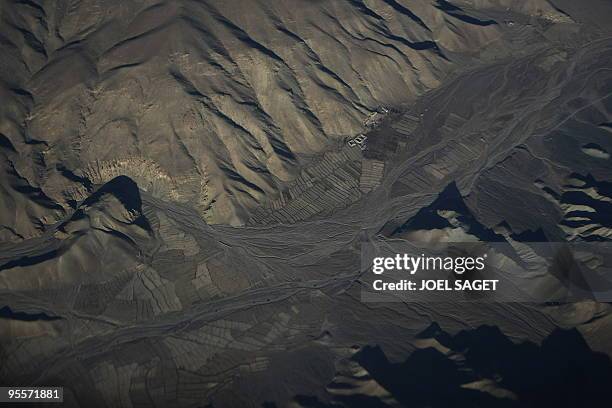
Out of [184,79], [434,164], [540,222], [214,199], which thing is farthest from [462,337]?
[184,79]

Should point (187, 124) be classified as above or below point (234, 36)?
below

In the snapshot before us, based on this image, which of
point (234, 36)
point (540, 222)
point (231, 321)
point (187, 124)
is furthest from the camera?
point (234, 36)

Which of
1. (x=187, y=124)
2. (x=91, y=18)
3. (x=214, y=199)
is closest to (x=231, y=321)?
(x=214, y=199)

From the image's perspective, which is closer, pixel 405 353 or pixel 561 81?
pixel 405 353

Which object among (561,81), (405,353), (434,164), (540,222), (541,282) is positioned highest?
(561,81)

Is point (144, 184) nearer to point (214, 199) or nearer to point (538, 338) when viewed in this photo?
point (214, 199)

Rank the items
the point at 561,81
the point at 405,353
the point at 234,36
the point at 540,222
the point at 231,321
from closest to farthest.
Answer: the point at 405,353
the point at 231,321
the point at 540,222
the point at 234,36
the point at 561,81

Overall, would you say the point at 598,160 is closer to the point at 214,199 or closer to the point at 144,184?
the point at 214,199
